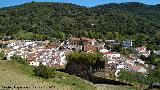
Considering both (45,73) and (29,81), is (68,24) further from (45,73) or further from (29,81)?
(29,81)

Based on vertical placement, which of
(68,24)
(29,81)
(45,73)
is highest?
(45,73)

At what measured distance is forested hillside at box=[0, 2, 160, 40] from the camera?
139 metres

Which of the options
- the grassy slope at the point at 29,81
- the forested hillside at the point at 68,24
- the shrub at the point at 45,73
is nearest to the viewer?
the grassy slope at the point at 29,81

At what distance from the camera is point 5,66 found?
4816cm

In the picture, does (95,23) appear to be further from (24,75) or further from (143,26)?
(24,75)

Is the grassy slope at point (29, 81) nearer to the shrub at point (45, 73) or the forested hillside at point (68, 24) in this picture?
the shrub at point (45, 73)

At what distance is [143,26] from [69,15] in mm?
37610

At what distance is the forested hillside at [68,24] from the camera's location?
13862 centimetres

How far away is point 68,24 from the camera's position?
518 ft

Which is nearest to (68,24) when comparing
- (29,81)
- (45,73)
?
(45,73)

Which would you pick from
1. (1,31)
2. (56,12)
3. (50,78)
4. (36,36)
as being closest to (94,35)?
(36,36)

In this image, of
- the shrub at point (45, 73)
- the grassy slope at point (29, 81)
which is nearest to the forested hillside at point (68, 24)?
the grassy slope at point (29, 81)

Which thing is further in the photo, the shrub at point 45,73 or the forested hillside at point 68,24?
the forested hillside at point 68,24

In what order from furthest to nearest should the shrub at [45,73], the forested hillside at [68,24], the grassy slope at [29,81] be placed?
the forested hillside at [68,24]
the shrub at [45,73]
the grassy slope at [29,81]
